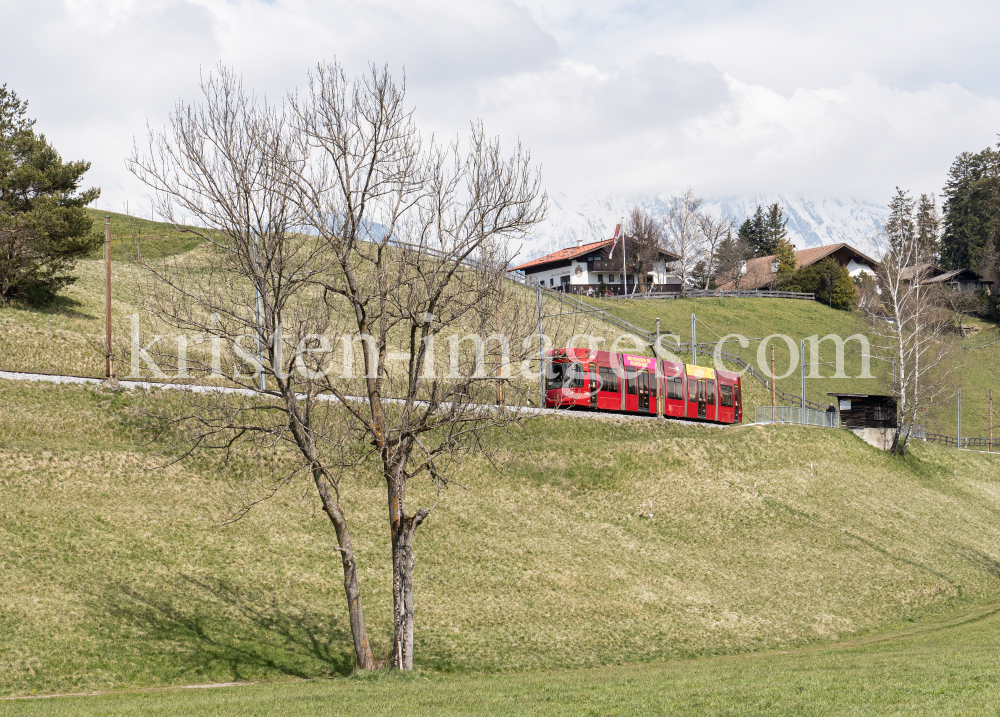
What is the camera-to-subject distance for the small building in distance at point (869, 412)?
50125 millimetres

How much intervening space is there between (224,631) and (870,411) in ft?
138

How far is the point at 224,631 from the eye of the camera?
65.5 feet

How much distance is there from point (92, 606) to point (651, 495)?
21.6 metres

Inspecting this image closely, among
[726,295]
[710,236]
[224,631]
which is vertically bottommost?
[224,631]

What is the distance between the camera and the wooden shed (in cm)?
5056

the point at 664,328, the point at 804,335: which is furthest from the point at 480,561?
the point at 804,335

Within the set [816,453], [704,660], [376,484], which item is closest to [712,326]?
[816,453]

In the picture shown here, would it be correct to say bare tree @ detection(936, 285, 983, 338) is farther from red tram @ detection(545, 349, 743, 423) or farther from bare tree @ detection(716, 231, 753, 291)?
red tram @ detection(545, 349, 743, 423)

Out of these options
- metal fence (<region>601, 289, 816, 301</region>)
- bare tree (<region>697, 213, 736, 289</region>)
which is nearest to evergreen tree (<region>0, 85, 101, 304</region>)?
metal fence (<region>601, 289, 816, 301</region>)

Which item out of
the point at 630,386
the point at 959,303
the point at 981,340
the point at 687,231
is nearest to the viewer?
the point at 630,386

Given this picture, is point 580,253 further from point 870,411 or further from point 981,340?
point 870,411

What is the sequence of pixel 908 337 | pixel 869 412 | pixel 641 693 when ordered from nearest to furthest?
1. pixel 641 693
2. pixel 869 412
3. pixel 908 337

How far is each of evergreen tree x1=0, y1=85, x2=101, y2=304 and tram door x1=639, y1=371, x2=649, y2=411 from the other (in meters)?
27.2

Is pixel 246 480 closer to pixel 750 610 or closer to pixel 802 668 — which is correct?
pixel 750 610
